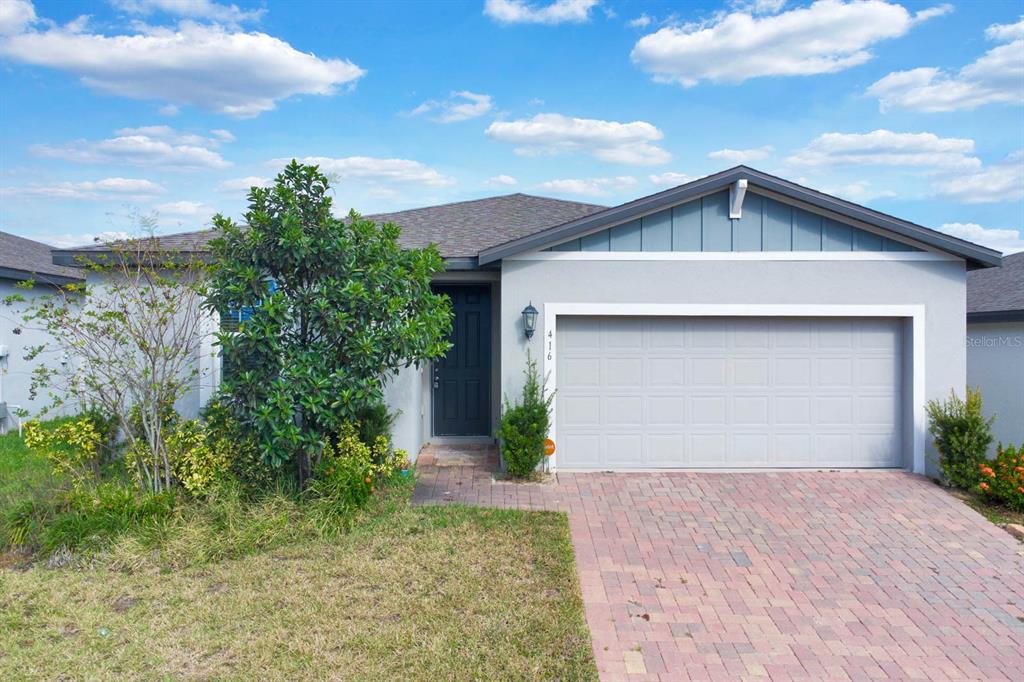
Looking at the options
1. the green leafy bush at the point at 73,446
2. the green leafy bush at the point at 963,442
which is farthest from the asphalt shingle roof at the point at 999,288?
the green leafy bush at the point at 73,446

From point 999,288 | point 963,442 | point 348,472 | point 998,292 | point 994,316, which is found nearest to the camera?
point 348,472

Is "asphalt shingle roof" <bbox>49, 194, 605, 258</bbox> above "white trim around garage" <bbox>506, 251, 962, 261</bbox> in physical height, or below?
above

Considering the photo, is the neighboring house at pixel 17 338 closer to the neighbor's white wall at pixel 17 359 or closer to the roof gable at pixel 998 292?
the neighbor's white wall at pixel 17 359

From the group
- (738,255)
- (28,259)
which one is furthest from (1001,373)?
(28,259)

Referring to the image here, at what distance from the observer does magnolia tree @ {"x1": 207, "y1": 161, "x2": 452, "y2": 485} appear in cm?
637

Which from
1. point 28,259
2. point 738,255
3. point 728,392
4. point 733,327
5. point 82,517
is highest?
point 28,259

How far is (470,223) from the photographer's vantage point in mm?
11883

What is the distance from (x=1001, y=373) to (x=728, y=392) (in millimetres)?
5208

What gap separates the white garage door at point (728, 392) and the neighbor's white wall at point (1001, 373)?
2.89 metres

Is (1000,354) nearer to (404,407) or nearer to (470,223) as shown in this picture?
(470,223)

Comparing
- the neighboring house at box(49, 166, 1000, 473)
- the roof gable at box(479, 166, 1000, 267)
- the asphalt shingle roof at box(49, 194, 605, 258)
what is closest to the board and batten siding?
the neighboring house at box(49, 166, 1000, 473)

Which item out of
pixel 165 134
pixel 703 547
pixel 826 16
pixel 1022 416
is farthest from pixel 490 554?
pixel 165 134

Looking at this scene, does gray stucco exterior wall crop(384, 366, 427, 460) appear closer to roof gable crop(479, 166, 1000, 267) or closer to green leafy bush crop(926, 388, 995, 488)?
roof gable crop(479, 166, 1000, 267)

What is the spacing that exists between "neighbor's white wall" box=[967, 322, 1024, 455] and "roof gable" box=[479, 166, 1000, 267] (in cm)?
276
